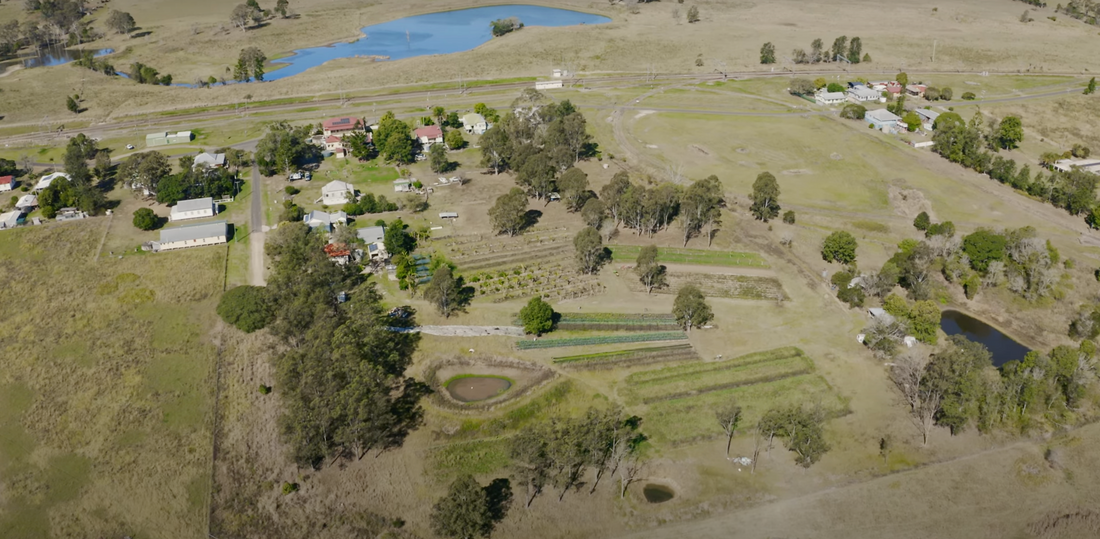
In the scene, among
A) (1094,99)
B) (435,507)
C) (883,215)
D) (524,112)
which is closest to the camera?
(435,507)

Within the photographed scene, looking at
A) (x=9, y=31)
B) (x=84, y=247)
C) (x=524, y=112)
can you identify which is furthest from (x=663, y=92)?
(x=9, y=31)

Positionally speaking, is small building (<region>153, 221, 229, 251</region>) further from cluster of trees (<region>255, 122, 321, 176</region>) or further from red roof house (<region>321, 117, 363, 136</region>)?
red roof house (<region>321, 117, 363, 136</region>)

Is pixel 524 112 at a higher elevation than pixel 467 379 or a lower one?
higher

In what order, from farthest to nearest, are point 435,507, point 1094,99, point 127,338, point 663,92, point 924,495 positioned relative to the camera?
point 663,92, point 1094,99, point 127,338, point 924,495, point 435,507

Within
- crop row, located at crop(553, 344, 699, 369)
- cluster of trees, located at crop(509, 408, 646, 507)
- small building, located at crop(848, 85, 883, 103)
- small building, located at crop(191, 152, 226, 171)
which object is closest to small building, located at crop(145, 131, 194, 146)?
small building, located at crop(191, 152, 226, 171)

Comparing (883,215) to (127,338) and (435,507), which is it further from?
(127,338)

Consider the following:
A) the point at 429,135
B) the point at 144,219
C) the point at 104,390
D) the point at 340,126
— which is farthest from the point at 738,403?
the point at 340,126
